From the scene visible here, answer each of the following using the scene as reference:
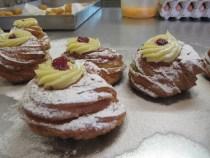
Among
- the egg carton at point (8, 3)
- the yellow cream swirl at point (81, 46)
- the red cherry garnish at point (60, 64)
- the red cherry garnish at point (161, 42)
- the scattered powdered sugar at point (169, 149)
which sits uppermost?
the red cherry garnish at point (60, 64)

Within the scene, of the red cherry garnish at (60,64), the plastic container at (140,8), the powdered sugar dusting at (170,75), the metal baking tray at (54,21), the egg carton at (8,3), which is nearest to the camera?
the red cherry garnish at (60,64)

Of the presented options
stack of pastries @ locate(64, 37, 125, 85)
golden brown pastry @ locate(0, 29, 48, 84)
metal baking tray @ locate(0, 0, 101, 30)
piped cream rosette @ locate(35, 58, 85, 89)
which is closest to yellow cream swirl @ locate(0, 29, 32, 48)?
golden brown pastry @ locate(0, 29, 48, 84)

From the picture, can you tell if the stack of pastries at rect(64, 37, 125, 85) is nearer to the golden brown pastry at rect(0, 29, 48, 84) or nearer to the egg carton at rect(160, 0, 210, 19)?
the golden brown pastry at rect(0, 29, 48, 84)

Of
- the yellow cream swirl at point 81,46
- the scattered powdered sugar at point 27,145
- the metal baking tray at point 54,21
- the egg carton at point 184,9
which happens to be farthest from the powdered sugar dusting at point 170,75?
the egg carton at point 184,9

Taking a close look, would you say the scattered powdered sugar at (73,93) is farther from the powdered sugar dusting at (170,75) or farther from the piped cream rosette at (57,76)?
the powdered sugar dusting at (170,75)

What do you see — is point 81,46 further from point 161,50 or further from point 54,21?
point 54,21

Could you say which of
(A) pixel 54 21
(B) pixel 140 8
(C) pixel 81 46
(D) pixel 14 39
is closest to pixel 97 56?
(C) pixel 81 46

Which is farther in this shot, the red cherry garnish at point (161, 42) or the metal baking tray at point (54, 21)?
the metal baking tray at point (54, 21)
